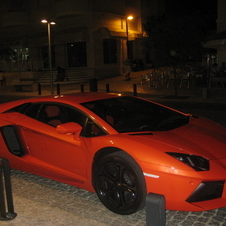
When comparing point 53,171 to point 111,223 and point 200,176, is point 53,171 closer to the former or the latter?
point 111,223

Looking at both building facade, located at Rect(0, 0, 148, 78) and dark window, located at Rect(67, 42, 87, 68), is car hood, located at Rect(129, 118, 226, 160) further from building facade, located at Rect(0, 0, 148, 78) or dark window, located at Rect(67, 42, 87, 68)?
dark window, located at Rect(67, 42, 87, 68)

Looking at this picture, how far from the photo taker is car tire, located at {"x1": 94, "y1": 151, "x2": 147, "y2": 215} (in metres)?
3.55

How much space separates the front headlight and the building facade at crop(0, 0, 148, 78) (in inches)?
1018

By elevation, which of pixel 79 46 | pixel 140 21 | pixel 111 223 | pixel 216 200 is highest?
pixel 140 21

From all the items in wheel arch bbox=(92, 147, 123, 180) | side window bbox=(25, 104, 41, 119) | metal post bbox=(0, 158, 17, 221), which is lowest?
metal post bbox=(0, 158, 17, 221)

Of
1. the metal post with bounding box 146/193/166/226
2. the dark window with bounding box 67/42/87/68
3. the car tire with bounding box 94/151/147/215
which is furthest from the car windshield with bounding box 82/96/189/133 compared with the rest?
the dark window with bounding box 67/42/87/68

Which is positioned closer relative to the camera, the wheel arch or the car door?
the wheel arch

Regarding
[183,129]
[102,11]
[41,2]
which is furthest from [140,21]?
[183,129]

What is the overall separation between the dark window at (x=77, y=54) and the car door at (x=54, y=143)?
28.6 metres

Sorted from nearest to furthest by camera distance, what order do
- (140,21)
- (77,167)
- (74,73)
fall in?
(77,167), (74,73), (140,21)

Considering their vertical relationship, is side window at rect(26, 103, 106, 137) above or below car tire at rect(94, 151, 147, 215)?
above

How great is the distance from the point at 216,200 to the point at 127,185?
959 millimetres

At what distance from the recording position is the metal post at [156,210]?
2525 millimetres

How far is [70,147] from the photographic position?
4227 mm
